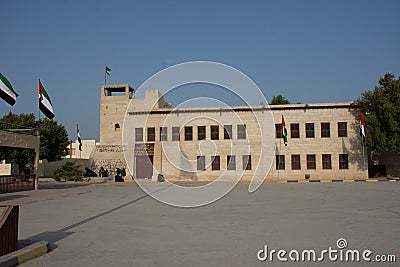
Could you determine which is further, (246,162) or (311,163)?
(246,162)

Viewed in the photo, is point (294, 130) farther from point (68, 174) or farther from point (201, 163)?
point (68, 174)

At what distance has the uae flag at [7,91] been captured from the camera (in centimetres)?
1489

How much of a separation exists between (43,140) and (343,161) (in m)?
33.4

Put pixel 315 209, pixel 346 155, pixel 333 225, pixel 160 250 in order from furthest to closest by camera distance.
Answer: pixel 346 155 → pixel 315 209 → pixel 333 225 → pixel 160 250

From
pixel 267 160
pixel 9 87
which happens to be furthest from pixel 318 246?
pixel 267 160

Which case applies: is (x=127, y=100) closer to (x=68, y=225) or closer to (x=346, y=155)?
(x=346, y=155)

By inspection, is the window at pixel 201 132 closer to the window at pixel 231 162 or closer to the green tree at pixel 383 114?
the window at pixel 231 162

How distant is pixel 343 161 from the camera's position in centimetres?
3450

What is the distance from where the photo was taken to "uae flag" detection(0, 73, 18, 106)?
48.9 ft

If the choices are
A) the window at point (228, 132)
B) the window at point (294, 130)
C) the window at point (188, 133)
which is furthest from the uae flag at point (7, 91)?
the window at point (294, 130)

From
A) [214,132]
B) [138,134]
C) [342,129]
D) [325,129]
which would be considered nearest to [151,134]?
[138,134]

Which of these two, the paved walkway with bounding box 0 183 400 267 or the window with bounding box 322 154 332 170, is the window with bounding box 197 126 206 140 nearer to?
the window with bounding box 322 154 332 170

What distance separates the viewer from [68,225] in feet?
32.4

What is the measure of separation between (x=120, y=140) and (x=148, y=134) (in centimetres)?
705
